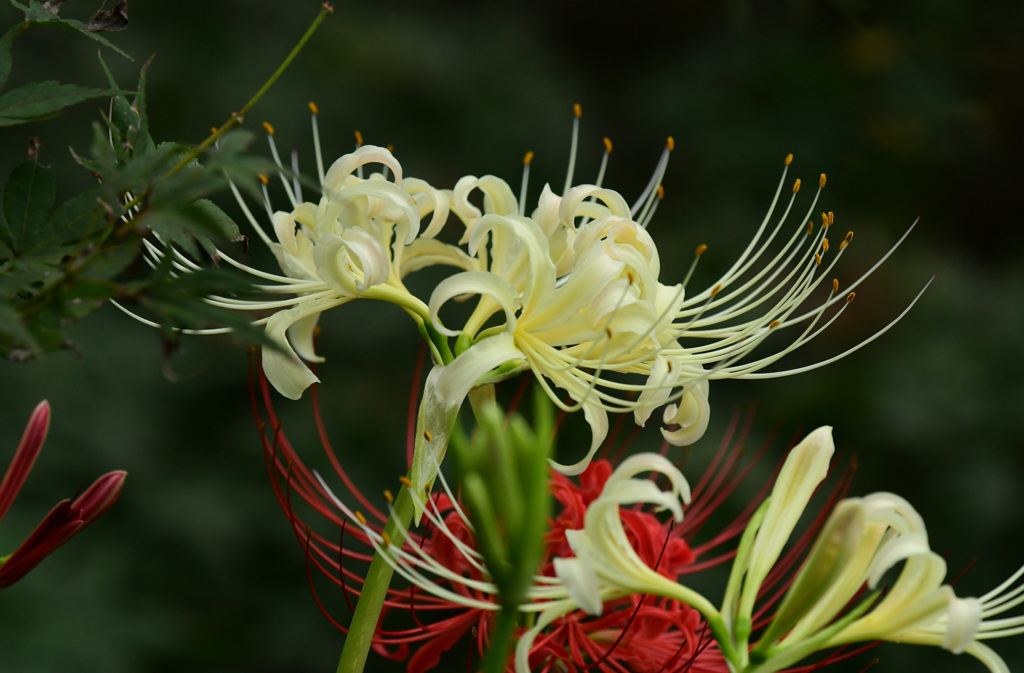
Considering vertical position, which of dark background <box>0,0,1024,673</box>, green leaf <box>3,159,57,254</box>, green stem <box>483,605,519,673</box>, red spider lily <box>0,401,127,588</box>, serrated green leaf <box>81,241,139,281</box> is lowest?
dark background <box>0,0,1024,673</box>

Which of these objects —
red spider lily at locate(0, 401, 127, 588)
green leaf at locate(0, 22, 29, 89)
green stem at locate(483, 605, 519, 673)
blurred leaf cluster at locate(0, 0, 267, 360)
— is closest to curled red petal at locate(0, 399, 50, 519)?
red spider lily at locate(0, 401, 127, 588)

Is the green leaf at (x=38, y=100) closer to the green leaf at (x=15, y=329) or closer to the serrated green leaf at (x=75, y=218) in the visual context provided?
the serrated green leaf at (x=75, y=218)

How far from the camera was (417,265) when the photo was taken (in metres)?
1.00

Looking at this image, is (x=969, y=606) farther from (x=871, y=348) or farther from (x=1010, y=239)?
(x=1010, y=239)

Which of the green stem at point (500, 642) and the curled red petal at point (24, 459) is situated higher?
the green stem at point (500, 642)

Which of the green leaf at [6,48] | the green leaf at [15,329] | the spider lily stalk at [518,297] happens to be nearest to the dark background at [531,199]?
the spider lily stalk at [518,297]

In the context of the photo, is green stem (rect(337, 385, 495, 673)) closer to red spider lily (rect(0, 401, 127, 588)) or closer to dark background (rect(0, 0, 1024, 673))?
red spider lily (rect(0, 401, 127, 588))

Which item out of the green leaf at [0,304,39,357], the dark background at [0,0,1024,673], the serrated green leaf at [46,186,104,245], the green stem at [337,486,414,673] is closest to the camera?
the green leaf at [0,304,39,357]

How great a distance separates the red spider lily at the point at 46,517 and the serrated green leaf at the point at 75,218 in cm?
12

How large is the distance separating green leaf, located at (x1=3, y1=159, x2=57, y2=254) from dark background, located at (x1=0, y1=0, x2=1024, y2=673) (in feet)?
3.70

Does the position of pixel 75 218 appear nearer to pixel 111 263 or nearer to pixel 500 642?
pixel 111 263

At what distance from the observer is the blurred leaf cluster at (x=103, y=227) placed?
1.79 ft

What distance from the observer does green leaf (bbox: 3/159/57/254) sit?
25.7 inches

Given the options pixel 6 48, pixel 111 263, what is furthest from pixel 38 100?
pixel 111 263
